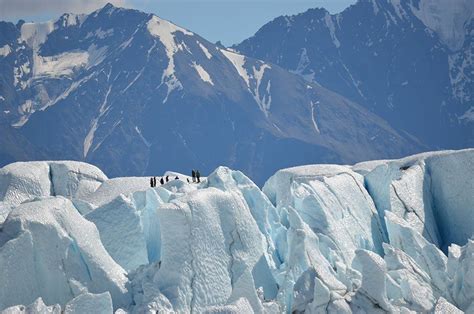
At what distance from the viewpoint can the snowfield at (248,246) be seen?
105 feet

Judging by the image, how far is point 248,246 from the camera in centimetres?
3553

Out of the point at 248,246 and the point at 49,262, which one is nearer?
the point at 49,262

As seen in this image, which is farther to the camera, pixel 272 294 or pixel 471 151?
pixel 471 151

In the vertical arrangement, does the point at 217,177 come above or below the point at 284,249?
above

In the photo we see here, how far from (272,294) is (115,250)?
6.06m

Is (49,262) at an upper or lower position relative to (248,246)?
upper

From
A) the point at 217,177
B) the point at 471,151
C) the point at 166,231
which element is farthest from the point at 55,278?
the point at 471,151

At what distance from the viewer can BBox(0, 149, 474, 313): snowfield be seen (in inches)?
1265

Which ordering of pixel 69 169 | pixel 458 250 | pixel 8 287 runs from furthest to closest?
pixel 69 169, pixel 458 250, pixel 8 287

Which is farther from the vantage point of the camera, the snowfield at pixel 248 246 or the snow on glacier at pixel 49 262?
the snowfield at pixel 248 246

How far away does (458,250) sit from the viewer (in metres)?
37.2

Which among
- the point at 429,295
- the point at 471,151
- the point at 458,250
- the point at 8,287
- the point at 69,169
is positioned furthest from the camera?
the point at 69,169

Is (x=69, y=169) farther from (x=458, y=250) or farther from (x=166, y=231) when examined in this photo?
(x=458, y=250)

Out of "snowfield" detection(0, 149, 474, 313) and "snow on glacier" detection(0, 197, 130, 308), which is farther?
"snowfield" detection(0, 149, 474, 313)
